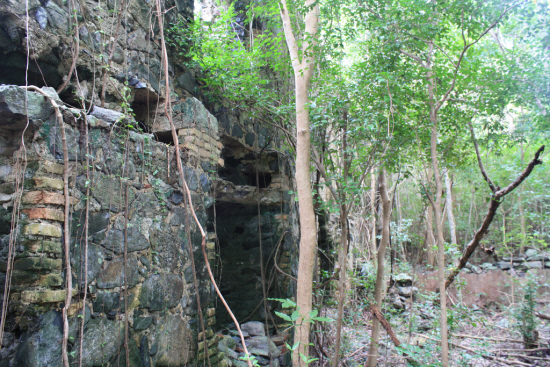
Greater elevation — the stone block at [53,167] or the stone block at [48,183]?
the stone block at [53,167]

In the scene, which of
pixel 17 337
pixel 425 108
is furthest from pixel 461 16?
pixel 17 337

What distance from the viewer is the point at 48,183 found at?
1802 millimetres

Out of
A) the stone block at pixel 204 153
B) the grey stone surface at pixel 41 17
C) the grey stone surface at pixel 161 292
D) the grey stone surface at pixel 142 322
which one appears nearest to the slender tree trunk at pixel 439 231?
the stone block at pixel 204 153

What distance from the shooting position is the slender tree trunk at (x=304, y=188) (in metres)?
2.39

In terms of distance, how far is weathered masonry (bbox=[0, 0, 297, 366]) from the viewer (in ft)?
5.67

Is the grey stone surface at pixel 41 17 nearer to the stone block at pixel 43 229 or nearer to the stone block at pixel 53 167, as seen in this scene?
the stone block at pixel 53 167

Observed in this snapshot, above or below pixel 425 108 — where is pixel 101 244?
below

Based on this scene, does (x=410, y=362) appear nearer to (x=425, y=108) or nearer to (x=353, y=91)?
(x=425, y=108)

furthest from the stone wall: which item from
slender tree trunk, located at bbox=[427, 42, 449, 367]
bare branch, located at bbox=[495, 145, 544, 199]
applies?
bare branch, located at bbox=[495, 145, 544, 199]

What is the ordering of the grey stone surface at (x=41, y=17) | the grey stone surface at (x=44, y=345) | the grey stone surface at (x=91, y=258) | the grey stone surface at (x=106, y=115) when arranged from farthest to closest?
the grey stone surface at (x=41, y=17) < the grey stone surface at (x=106, y=115) < the grey stone surface at (x=91, y=258) < the grey stone surface at (x=44, y=345)

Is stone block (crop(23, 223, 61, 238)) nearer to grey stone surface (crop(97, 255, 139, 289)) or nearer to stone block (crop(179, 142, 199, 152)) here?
grey stone surface (crop(97, 255, 139, 289))

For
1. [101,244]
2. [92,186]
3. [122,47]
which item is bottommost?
[101,244]

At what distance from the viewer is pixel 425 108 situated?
137 inches

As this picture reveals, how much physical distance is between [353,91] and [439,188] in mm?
1260
